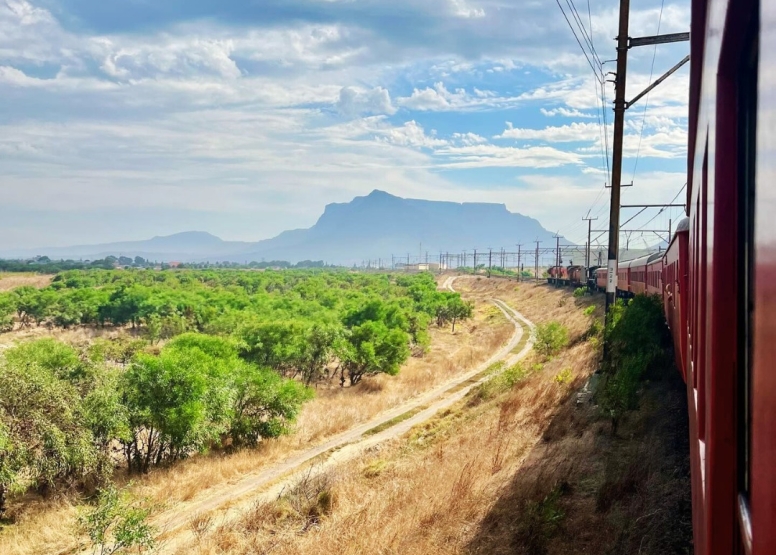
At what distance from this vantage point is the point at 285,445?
23.6 m

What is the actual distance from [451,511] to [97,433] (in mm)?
13120

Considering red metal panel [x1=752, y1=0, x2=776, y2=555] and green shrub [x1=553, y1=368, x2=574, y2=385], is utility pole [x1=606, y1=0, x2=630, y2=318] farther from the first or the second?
red metal panel [x1=752, y1=0, x2=776, y2=555]

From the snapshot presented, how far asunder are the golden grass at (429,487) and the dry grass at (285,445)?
424cm

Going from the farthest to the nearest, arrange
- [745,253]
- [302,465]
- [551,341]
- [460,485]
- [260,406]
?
[551,341], [260,406], [302,465], [460,485], [745,253]

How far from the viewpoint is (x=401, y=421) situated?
1010 inches

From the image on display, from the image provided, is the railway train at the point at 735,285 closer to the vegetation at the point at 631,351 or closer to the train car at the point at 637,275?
the vegetation at the point at 631,351

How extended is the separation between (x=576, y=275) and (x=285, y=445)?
139 ft

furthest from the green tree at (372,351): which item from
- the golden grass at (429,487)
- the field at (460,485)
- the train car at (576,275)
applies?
the train car at (576,275)

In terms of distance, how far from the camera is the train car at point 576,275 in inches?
2208

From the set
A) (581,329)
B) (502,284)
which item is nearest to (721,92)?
(581,329)

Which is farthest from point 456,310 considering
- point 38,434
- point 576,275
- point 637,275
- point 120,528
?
point 120,528

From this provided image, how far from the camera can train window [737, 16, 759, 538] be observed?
1662 millimetres

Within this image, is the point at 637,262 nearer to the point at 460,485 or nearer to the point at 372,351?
the point at 460,485

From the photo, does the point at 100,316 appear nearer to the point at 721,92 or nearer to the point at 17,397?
the point at 17,397
